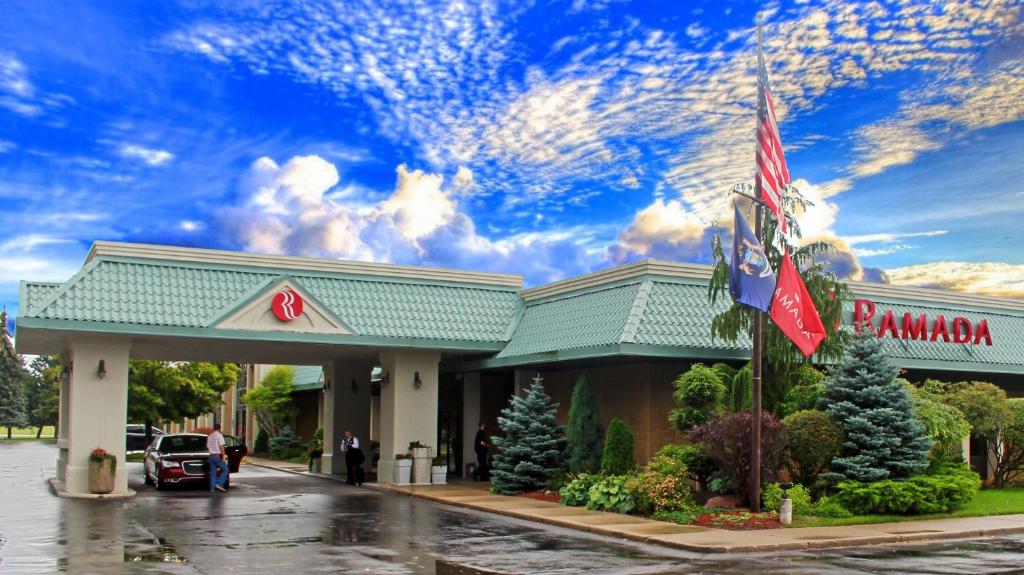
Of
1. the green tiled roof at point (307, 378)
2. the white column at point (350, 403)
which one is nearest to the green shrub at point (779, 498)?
the white column at point (350, 403)

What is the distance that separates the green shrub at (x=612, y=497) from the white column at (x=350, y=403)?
13.9 meters

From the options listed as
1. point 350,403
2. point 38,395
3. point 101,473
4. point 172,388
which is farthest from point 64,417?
point 38,395

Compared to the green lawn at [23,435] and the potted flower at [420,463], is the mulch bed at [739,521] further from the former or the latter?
the green lawn at [23,435]

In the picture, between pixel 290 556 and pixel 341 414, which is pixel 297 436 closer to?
pixel 341 414

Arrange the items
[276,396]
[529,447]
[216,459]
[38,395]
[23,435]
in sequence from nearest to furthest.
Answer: [529,447], [216,459], [276,396], [38,395], [23,435]

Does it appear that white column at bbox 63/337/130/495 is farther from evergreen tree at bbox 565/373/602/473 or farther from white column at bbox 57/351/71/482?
evergreen tree at bbox 565/373/602/473

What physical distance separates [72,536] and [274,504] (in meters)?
6.86

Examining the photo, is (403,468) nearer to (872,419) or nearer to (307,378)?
(872,419)

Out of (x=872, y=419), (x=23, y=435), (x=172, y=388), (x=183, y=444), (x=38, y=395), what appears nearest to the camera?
(x=872, y=419)

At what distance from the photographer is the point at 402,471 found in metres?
30.5

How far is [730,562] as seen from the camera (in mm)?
15531

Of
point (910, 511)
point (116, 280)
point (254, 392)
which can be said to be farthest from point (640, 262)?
point (254, 392)

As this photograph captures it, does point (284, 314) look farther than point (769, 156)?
Yes

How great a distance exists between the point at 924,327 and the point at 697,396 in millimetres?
9111
